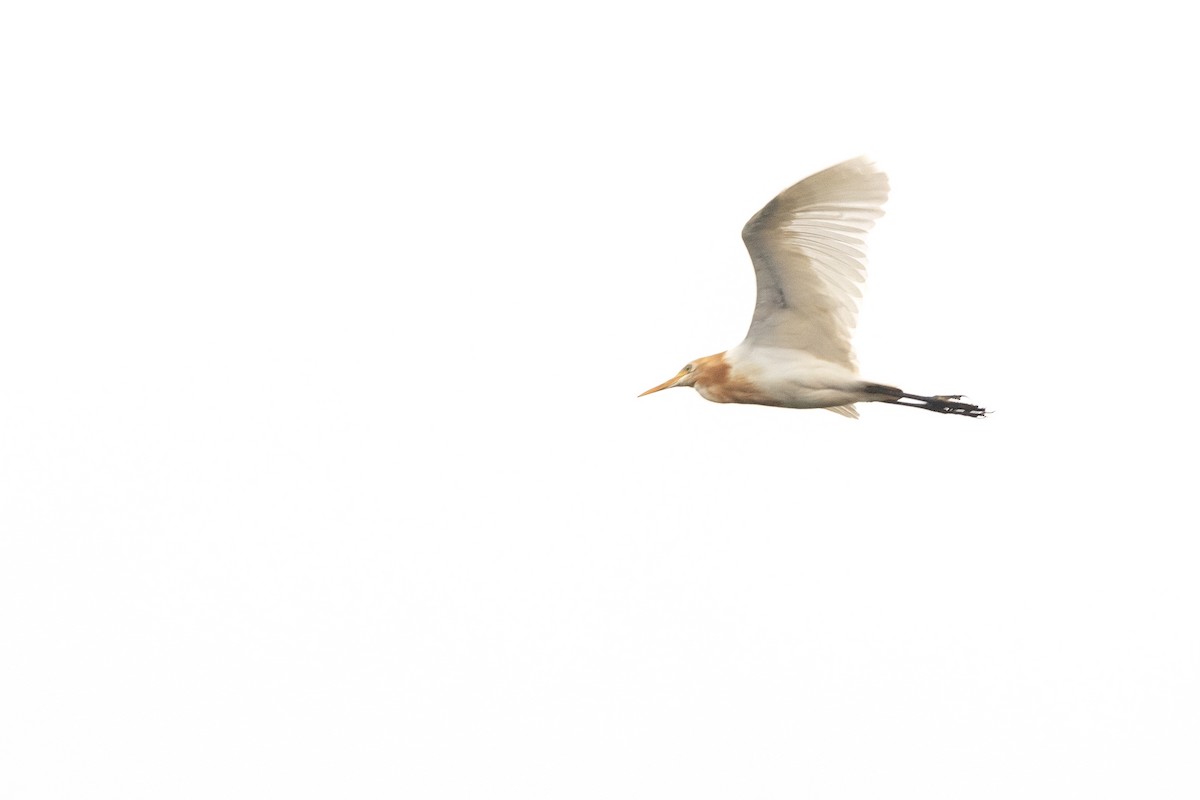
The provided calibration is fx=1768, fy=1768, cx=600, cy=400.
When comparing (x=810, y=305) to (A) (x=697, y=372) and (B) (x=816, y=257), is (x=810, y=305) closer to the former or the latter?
(B) (x=816, y=257)

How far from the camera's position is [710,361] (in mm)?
14117

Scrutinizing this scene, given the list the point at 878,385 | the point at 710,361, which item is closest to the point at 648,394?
the point at 710,361

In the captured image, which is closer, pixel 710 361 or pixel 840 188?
pixel 840 188

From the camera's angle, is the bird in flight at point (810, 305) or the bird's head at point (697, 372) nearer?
the bird in flight at point (810, 305)

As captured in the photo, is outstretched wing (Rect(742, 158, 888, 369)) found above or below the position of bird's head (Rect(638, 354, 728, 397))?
above

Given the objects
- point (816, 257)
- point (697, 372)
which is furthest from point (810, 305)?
point (697, 372)

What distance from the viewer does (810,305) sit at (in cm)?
1357

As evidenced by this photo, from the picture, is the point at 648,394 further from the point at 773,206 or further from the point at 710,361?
the point at 773,206

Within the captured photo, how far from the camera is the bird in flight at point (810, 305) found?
1299 centimetres

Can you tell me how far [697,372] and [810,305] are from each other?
119 cm

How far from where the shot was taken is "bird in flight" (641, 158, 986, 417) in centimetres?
1299

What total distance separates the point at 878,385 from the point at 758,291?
1170mm

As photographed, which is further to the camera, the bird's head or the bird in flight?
the bird's head

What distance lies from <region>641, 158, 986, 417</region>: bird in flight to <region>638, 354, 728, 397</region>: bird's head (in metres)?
0.01
